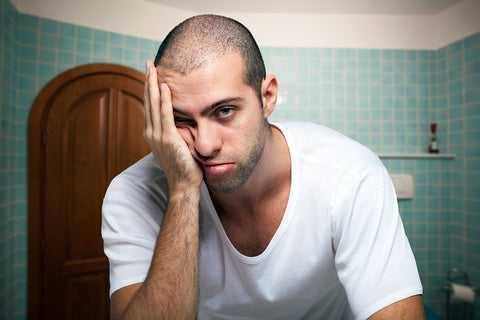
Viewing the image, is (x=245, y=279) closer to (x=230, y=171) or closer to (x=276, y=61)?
(x=230, y=171)

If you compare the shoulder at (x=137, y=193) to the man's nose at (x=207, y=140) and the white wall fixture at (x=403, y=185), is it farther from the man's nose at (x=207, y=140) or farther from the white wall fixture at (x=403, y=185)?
the white wall fixture at (x=403, y=185)

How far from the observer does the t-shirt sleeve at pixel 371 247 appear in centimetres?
67

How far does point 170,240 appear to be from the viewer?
749 millimetres

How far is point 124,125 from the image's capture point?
2258mm

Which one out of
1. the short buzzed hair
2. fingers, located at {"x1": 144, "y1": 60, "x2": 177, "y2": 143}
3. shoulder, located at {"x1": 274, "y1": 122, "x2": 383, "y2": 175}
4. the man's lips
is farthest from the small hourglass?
fingers, located at {"x1": 144, "y1": 60, "x2": 177, "y2": 143}

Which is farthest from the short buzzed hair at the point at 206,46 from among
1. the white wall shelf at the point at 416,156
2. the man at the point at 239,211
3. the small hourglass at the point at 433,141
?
the small hourglass at the point at 433,141

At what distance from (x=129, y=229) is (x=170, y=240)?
15 centimetres

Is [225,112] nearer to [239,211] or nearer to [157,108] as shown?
[157,108]

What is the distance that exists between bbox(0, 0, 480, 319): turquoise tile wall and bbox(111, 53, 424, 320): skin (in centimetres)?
180

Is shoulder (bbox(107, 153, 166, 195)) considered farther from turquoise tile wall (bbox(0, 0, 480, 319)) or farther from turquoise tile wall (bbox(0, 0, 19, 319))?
turquoise tile wall (bbox(0, 0, 480, 319))

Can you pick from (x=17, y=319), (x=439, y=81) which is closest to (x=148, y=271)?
(x=17, y=319)

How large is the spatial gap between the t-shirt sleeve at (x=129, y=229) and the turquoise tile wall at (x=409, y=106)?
5.76 ft

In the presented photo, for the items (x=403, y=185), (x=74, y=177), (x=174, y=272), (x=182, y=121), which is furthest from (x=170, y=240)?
(x=403, y=185)

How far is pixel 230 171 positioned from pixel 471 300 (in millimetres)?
2408
